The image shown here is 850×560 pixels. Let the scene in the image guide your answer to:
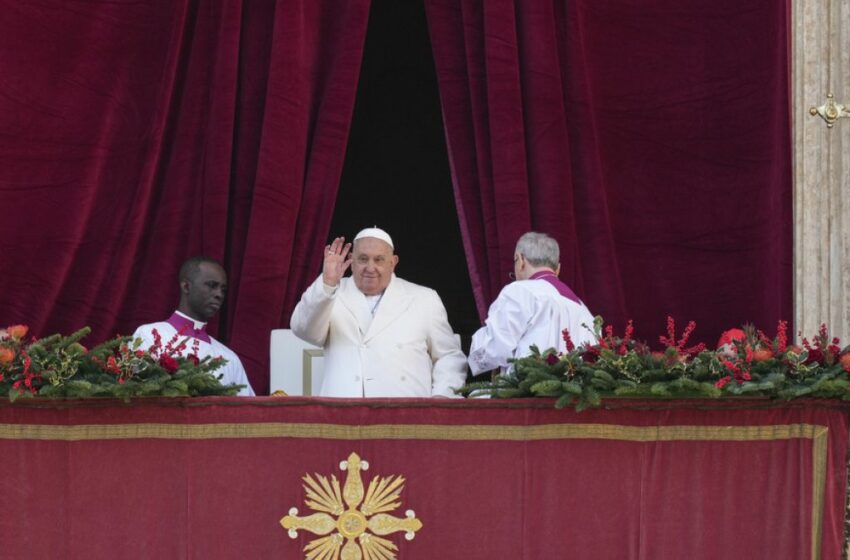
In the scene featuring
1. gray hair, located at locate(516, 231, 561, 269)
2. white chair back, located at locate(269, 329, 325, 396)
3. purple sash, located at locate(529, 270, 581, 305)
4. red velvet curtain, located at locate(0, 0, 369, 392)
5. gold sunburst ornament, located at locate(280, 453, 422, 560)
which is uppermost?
red velvet curtain, located at locate(0, 0, 369, 392)

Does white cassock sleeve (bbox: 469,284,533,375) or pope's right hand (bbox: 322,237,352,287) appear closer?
pope's right hand (bbox: 322,237,352,287)

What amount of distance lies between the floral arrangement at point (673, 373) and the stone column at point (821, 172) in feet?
7.03

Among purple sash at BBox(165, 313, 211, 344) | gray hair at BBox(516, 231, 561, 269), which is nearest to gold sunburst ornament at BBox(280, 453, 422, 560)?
gray hair at BBox(516, 231, 561, 269)

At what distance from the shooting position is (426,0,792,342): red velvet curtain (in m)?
8.73

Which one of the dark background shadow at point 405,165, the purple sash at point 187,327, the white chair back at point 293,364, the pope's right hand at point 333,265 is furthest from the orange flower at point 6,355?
the dark background shadow at point 405,165

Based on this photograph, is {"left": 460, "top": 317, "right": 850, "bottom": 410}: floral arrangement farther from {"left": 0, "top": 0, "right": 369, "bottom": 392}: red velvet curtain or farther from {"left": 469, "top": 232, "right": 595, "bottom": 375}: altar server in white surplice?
{"left": 0, "top": 0, "right": 369, "bottom": 392}: red velvet curtain

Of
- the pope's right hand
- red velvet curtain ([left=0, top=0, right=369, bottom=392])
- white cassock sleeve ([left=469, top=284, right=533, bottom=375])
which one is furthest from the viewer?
red velvet curtain ([left=0, top=0, right=369, bottom=392])

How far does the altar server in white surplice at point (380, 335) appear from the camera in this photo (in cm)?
771

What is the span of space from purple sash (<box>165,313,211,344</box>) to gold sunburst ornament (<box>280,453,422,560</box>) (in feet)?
6.36

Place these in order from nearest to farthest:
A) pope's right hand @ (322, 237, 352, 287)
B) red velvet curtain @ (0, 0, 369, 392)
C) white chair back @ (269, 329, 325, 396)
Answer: pope's right hand @ (322, 237, 352, 287) → white chair back @ (269, 329, 325, 396) → red velvet curtain @ (0, 0, 369, 392)

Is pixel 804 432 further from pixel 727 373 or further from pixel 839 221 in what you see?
pixel 839 221

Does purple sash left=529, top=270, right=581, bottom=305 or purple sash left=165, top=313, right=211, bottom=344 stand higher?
purple sash left=529, top=270, right=581, bottom=305

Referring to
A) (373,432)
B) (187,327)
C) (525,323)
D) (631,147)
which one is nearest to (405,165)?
(631,147)

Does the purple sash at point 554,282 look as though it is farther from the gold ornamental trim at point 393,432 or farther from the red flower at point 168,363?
the red flower at point 168,363
